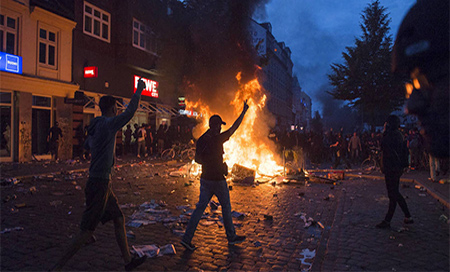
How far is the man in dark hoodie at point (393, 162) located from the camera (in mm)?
5785

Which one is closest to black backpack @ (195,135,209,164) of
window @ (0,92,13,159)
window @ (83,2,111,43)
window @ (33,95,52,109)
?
window @ (0,92,13,159)

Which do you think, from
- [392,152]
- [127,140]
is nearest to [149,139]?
[127,140]

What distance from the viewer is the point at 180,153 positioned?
19.8 metres

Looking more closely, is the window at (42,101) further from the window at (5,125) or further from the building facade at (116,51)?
the building facade at (116,51)

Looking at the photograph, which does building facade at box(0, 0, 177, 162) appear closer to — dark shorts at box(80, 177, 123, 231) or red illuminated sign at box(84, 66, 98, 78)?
red illuminated sign at box(84, 66, 98, 78)

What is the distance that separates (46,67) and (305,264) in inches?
697

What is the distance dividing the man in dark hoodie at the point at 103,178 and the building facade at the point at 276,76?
44562 mm

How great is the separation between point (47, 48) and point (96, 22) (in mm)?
4284

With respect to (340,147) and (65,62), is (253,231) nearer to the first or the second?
(340,147)

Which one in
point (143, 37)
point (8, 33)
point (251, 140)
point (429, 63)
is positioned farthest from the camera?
point (143, 37)

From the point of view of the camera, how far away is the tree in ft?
91.5

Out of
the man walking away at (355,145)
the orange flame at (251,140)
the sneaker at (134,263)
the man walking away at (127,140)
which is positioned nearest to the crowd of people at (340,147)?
the man walking away at (355,145)

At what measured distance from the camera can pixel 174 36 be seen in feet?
67.4

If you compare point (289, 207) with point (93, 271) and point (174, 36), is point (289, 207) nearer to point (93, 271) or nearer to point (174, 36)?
point (93, 271)
